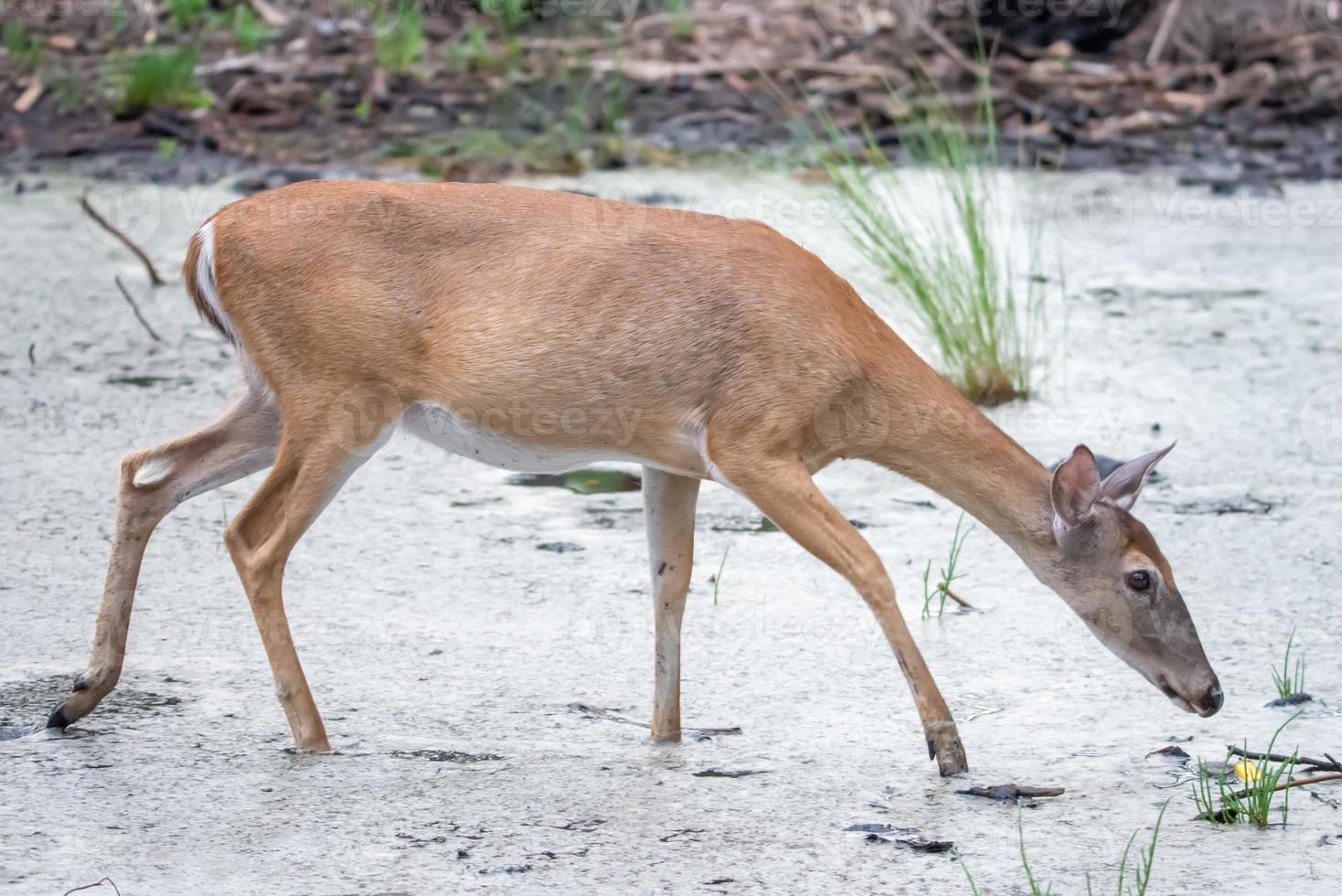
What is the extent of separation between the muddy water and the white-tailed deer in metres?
0.26

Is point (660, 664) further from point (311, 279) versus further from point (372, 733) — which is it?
point (311, 279)

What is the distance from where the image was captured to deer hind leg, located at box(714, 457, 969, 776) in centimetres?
431

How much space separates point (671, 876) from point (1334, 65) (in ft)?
32.6

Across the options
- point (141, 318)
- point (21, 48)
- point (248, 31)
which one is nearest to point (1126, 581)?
point (141, 318)

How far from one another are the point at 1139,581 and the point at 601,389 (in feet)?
4.77

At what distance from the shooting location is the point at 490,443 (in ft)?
14.7

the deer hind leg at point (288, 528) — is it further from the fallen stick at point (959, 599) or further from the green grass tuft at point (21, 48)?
the green grass tuft at point (21, 48)

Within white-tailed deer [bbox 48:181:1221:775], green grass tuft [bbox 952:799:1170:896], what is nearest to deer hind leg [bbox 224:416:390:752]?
white-tailed deer [bbox 48:181:1221:775]

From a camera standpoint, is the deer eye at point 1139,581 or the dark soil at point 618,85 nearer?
the deer eye at point 1139,581

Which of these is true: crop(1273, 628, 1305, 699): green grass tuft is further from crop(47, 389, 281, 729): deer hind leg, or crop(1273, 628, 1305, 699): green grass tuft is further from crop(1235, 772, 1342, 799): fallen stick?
crop(47, 389, 281, 729): deer hind leg

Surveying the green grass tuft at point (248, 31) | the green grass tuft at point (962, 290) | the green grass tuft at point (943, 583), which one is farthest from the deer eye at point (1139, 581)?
the green grass tuft at point (248, 31)

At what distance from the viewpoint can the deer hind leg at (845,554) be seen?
431 cm

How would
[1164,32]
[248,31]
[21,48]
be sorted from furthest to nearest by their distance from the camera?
[1164,32]
[248,31]
[21,48]

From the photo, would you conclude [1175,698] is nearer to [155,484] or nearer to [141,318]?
[155,484]
